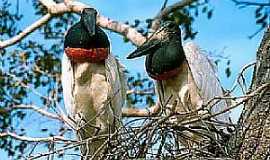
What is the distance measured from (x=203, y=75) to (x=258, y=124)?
1.53 metres

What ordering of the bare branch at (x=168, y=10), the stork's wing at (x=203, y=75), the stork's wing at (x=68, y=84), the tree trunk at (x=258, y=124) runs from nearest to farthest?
the tree trunk at (x=258, y=124), the stork's wing at (x=203, y=75), the stork's wing at (x=68, y=84), the bare branch at (x=168, y=10)

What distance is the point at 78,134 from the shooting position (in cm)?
358

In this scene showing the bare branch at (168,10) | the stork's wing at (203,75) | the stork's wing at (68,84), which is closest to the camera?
the stork's wing at (203,75)

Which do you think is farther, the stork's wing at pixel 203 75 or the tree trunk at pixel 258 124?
the stork's wing at pixel 203 75

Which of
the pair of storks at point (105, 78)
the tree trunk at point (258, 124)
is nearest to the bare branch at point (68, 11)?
the pair of storks at point (105, 78)

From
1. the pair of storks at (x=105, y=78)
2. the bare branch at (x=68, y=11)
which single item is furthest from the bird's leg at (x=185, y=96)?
the bare branch at (x=68, y=11)

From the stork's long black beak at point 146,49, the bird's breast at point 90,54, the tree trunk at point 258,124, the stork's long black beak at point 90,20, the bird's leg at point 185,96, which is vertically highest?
the stork's long black beak at point 90,20

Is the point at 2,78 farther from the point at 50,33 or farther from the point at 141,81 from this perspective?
the point at 141,81

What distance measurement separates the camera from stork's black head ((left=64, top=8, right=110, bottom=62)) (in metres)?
3.92

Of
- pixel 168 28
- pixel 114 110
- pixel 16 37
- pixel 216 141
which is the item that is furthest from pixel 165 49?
pixel 16 37

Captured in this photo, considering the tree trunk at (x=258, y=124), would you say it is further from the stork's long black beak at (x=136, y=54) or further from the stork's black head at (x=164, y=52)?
the stork's long black beak at (x=136, y=54)

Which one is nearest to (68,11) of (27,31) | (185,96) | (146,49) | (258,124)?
(27,31)

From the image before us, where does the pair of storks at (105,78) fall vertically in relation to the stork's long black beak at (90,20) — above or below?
below

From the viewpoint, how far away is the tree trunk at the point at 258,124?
7.48ft
